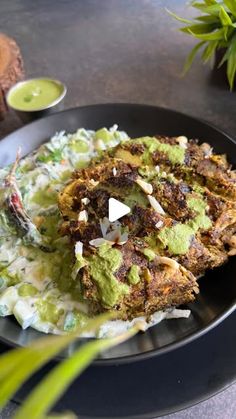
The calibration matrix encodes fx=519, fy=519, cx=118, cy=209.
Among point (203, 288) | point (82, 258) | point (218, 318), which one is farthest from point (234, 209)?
point (82, 258)

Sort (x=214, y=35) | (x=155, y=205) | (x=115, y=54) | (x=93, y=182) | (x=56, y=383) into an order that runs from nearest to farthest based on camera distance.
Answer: (x=56, y=383) < (x=155, y=205) < (x=93, y=182) < (x=214, y=35) < (x=115, y=54)

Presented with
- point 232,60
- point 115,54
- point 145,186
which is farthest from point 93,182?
point 115,54

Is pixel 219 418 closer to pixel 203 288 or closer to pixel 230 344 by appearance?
pixel 230 344

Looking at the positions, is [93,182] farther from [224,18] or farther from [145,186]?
[224,18]

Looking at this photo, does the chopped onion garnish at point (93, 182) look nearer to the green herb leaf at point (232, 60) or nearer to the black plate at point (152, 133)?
the black plate at point (152, 133)

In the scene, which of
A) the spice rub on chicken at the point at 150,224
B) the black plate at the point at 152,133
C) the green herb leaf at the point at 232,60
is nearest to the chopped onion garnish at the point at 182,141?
the spice rub on chicken at the point at 150,224

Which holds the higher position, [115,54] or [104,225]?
[104,225]

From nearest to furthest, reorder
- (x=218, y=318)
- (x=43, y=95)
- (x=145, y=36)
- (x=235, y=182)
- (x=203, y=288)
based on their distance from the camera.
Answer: (x=218, y=318) < (x=203, y=288) < (x=235, y=182) < (x=43, y=95) < (x=145, y=36)
